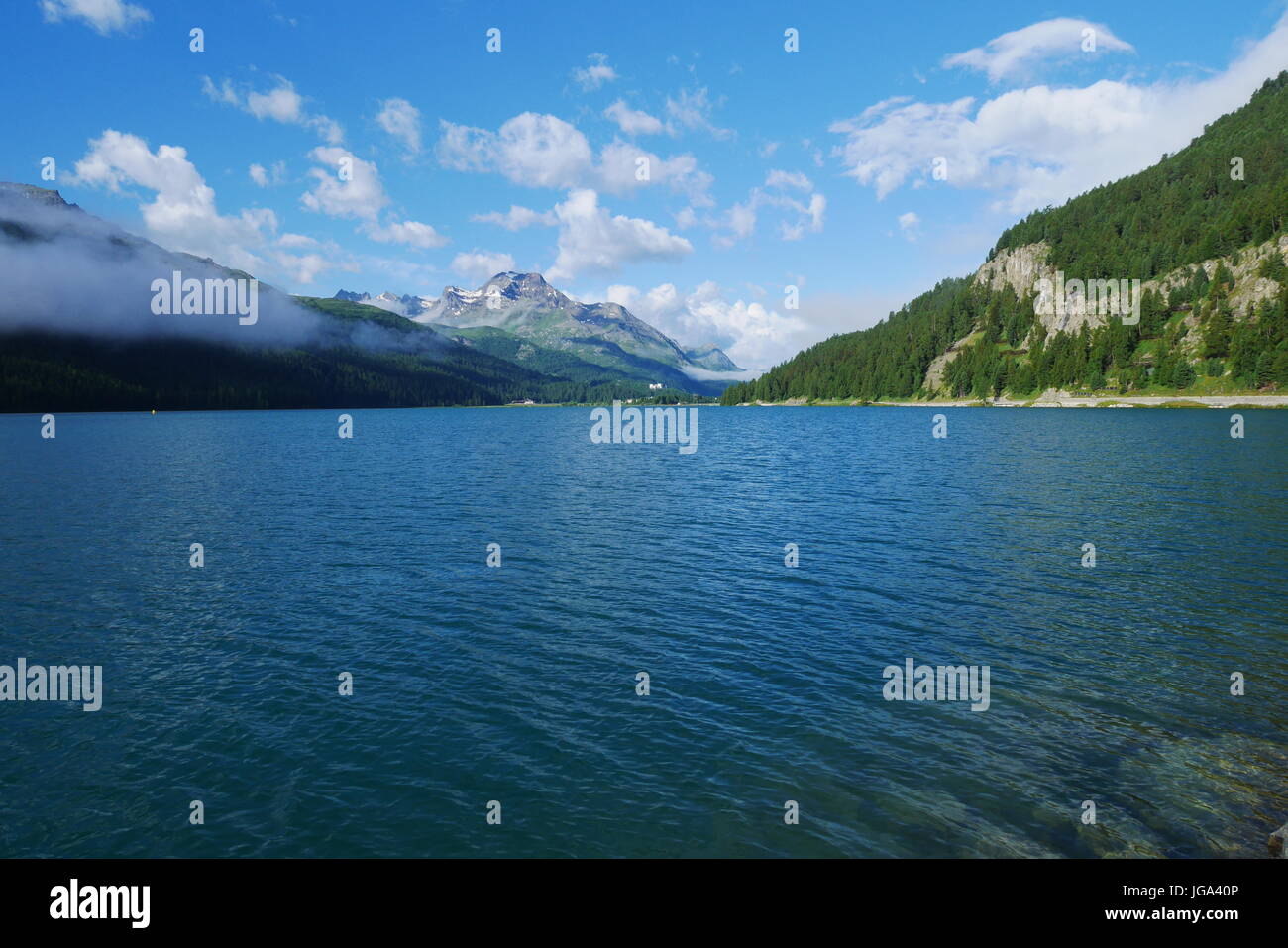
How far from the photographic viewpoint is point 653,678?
26500 millimetres

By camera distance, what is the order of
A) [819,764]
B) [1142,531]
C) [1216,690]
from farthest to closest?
1. [1142,531]
2. [1216,690]
3. [819,764]

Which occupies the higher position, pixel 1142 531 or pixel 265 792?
pixel 1142 531

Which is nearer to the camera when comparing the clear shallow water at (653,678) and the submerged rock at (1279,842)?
the submerged rock at (1279,842)

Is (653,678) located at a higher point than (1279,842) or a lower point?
higher

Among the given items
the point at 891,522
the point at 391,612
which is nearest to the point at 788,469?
the point at 891,522

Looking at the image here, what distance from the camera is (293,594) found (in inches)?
1483

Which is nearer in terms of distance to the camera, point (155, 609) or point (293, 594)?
point (155, 609)

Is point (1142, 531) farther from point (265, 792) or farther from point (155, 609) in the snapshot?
point (155, 609)

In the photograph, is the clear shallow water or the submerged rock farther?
the clear shallow water

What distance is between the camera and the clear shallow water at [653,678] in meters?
17.5

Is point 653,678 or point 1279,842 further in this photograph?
point 653,678

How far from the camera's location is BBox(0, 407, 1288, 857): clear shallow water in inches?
690
